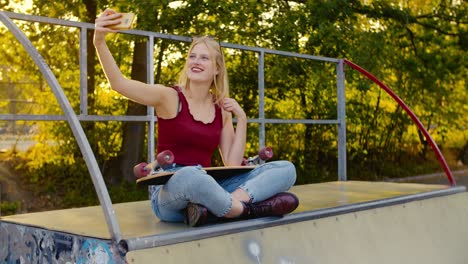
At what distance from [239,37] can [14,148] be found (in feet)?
11.9

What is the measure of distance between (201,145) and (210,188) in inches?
18.5

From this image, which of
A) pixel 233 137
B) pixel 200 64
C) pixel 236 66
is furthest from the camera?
pixel 236 66

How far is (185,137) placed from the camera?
3295 millimetres

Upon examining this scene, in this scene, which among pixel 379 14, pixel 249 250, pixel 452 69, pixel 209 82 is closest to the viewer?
pixel 249 250

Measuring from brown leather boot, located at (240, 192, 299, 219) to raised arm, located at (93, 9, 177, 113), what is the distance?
0.62 metres

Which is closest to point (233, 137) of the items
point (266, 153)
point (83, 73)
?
point (266, 153)

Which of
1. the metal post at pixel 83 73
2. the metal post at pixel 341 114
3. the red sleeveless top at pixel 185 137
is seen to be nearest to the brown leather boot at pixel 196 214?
the red sleeveless top at pixel 185 137

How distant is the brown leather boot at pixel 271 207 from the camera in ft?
10.3

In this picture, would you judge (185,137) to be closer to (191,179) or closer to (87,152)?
(191,179)

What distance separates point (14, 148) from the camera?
10078mm

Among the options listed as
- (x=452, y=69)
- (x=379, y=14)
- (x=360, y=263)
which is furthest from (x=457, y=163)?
(x=360, y=263)

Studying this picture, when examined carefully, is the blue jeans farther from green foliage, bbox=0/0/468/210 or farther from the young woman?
green foliage, bbox=0/0/468/210

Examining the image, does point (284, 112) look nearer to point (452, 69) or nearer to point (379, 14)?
point (379, 14)

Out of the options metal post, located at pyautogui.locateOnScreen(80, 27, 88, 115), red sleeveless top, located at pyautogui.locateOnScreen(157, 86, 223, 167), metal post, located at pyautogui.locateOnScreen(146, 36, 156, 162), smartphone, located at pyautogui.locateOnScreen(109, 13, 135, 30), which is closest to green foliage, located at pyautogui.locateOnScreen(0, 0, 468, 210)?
metal post, located at pyautogui.locateOnScreen(146, 36, 156, 162)
